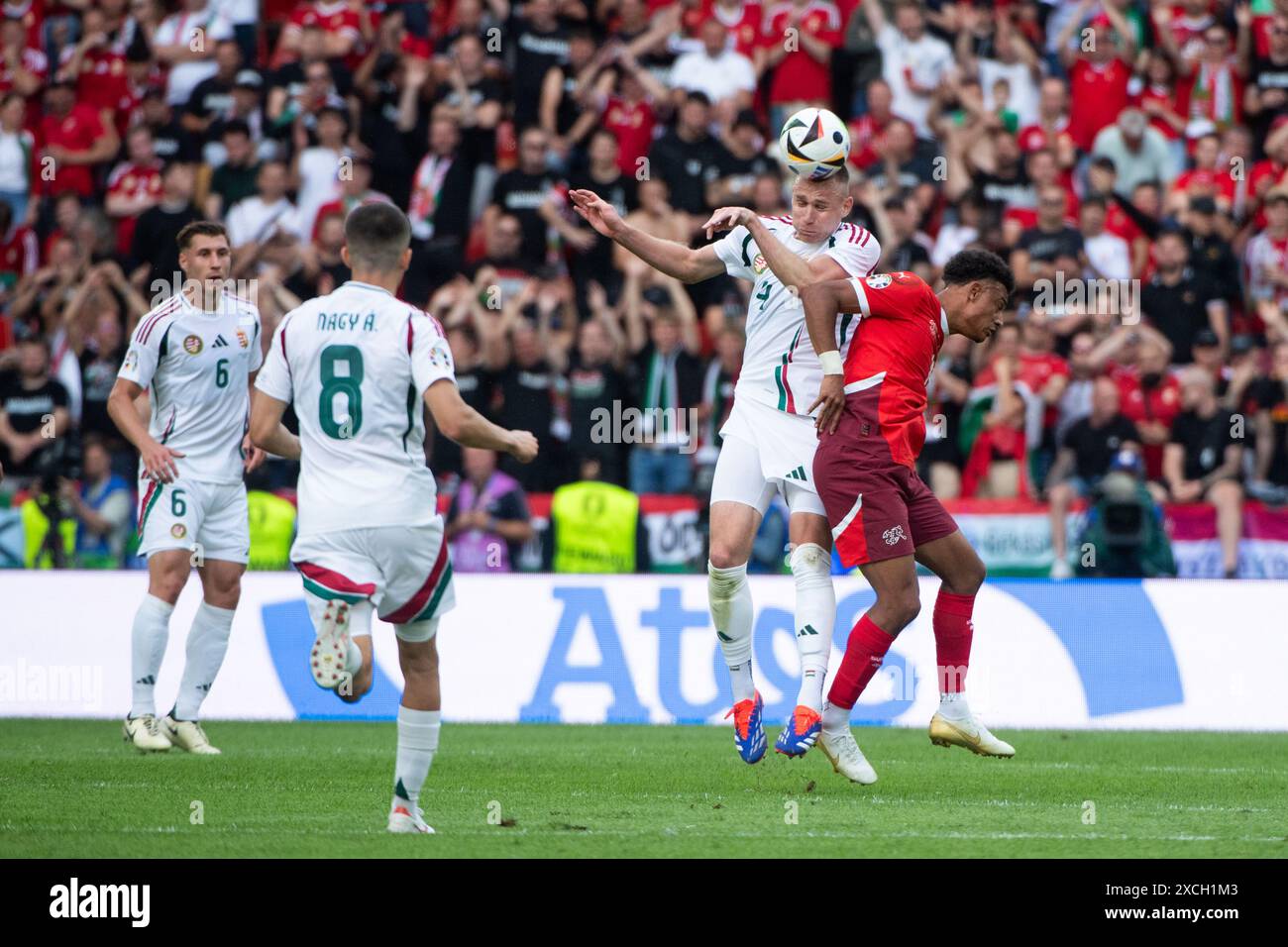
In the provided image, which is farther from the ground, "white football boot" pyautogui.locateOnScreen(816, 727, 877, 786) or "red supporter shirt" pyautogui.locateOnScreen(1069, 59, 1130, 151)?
"red supporter shirt" pyautogui.locateOnScreen(1069, 59, 1130, 151)

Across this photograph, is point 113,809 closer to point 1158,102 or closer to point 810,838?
point 810,838

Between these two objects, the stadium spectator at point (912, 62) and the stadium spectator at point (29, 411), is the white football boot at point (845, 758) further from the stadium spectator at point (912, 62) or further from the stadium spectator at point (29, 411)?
the stadium spectator at point (912, 62)

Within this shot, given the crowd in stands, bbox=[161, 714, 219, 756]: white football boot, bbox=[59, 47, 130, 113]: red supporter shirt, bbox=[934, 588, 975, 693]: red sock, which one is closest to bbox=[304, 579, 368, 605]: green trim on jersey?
bbox=[934, 588, 975, 693]: red sock

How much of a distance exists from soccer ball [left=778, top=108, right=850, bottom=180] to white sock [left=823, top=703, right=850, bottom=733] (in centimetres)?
259

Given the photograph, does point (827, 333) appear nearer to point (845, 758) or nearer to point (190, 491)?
point (845, 758)

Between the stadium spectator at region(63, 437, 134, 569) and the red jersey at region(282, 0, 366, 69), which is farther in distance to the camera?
the red jersey at region(282, 0, 366, 69)

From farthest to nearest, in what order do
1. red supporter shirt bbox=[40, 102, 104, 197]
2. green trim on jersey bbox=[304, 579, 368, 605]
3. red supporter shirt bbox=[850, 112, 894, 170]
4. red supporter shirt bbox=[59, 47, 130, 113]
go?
red supporter shirt bbox=[59, 47, 130, 113], red supporter shirt bbox=[40, 102, 104, 197], red supporter shirt bbox=[850, 112, 894, 170], green trim on jersey bbox=[304, 579, 368, 605]

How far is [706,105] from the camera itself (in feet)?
58.6

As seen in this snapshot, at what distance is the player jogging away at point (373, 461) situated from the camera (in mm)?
6988

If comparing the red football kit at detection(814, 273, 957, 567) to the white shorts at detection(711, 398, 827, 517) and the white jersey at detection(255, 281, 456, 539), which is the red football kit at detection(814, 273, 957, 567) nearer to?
the white shorts at detection(711, 398, 827, 517)

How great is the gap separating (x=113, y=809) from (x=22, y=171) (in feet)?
41.7

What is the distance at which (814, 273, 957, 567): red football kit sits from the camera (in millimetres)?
8758

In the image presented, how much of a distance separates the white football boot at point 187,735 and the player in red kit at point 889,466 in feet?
12.3

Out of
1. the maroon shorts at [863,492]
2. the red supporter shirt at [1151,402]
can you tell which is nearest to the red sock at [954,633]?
the maroon shorts at [863,492]
